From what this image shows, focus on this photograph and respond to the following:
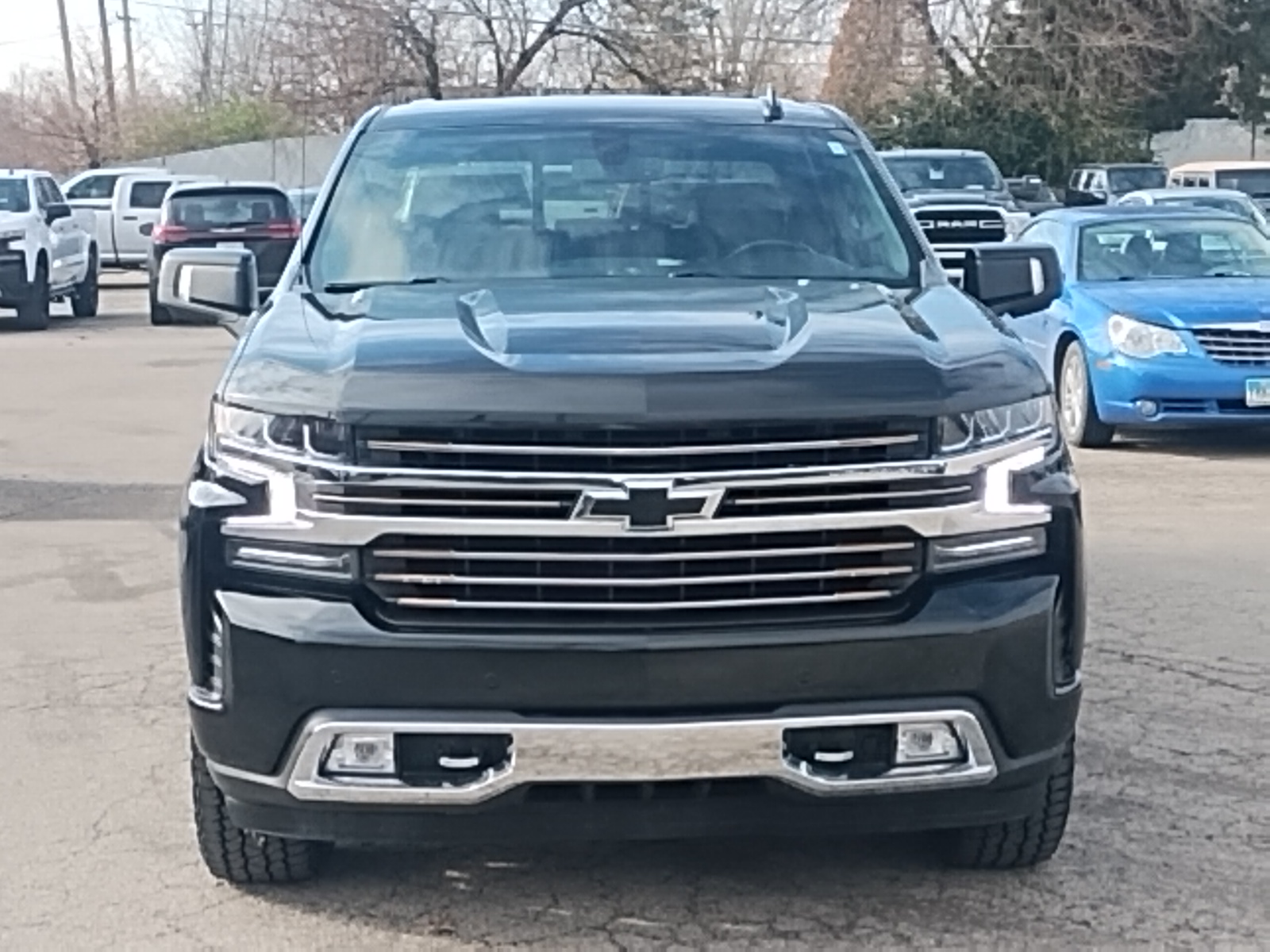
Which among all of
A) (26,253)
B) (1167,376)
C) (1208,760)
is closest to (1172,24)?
(26,253)

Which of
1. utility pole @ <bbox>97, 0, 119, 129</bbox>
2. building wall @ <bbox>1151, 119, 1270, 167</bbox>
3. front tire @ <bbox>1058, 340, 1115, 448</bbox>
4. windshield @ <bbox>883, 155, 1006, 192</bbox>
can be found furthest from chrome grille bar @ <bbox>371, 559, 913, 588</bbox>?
utility pole @ <bbox>97, 0, 119, 129</bbox>

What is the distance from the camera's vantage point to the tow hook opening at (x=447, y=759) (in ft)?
13.5

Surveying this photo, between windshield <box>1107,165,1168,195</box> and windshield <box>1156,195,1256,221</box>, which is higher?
windshield <box>1156,195,1256,221</box>

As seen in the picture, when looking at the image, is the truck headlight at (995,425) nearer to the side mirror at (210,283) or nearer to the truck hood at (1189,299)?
the side mirror at (210,283)

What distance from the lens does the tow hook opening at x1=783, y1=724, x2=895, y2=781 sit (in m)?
4.13

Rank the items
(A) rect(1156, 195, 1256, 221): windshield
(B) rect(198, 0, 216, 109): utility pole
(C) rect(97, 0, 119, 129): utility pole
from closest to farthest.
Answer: (A) rect(1156, 195, 1256, 221): windshield, (C) rect(97, 0, 119, 129): utility pole, (B) rect(198, 0, 216, 109): utility pole

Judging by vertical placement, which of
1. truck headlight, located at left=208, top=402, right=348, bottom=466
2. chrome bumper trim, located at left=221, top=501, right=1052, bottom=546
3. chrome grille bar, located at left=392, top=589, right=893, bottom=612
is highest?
truck headlight, located at left=208, top=402, right=348, bottom=466

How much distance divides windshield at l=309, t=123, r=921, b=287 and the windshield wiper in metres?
0.01

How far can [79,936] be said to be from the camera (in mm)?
4586

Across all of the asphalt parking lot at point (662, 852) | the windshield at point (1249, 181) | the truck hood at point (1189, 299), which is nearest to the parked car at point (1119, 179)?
the windshield at point (1249, 181)

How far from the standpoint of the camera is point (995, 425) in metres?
4.31

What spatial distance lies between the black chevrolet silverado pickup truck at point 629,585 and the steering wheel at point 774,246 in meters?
1.08

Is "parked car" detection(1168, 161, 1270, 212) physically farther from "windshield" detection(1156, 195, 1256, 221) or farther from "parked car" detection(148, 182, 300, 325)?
"parked car" detection(148, 182, 300, 325)

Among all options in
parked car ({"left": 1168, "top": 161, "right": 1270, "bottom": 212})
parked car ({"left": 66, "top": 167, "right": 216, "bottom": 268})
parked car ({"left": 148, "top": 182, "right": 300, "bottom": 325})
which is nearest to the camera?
parked car ({"left": 148, "top": 182, "right": 300, "bottom": 325})
